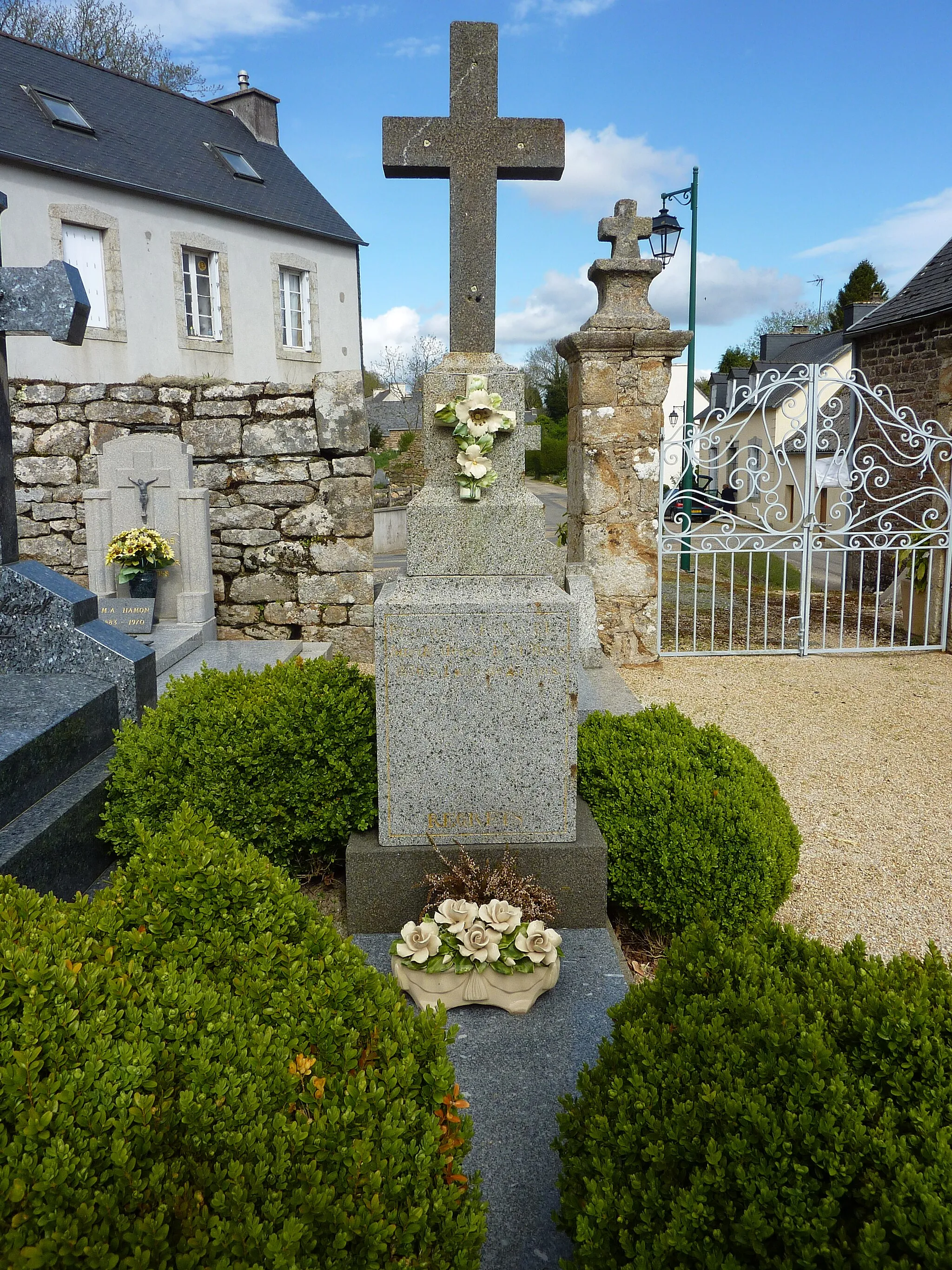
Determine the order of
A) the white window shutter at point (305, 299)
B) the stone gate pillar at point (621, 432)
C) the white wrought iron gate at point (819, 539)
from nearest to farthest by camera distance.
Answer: the stone gate pillar at point (621, 432), the white wrought iron gate at point (819, 539), the white window shutter at point (305, 299)

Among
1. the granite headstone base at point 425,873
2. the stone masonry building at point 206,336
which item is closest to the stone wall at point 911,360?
the stone masonry building at point 206,336

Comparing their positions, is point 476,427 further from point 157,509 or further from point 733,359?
point 733,359

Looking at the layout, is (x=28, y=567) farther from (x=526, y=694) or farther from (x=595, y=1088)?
(x=595, y=1088)

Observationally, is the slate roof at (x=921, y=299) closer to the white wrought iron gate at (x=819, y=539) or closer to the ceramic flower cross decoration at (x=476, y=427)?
the white wrought iron gate at (x=819, y=539)

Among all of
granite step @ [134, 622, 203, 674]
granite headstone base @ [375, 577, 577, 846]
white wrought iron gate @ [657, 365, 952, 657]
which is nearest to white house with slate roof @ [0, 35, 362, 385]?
granite step @ [134, 622, 203, 674]

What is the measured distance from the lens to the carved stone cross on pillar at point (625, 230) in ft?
26.1

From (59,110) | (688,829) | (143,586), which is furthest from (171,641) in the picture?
(59,110)

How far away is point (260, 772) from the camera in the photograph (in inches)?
145

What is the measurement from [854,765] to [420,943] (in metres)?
4.12

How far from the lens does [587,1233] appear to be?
60.4 inches

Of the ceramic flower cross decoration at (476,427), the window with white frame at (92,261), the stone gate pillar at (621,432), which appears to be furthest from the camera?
the window with white frame at (92,261)

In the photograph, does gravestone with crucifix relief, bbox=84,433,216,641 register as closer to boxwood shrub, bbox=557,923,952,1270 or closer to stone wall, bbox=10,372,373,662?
stone wall, bbox=10,372,373,662

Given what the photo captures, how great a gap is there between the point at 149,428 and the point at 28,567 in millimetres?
4413

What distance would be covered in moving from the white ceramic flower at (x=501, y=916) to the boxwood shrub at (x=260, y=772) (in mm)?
794
